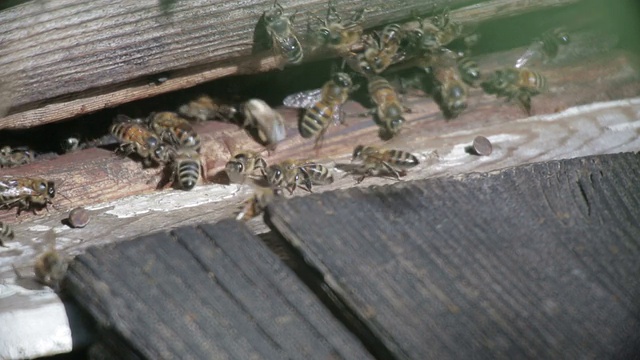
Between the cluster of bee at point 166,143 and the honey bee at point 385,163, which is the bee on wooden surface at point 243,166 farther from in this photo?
the honey bee at point 385,163

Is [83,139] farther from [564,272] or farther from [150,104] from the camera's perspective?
[564,272]

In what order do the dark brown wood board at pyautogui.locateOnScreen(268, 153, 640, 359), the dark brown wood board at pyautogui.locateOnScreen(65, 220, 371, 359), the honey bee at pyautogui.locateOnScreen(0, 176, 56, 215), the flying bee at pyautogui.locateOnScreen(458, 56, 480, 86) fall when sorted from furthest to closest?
the flying bee at pyautogui.locateOnScreen(458, 56, 480, 86)
the honey bee at pyautogui.locateOnScreen(0, 176, 56, 215)
the dark brown wood board at pyautogui.locateOnScreen(268, 153, 640, 359)
the dark brown wood board at pyautogui.locateOnScreen(65, 220, 371, 359)

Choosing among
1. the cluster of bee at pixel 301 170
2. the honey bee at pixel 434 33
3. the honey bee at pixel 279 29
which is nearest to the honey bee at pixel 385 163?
the cluster of bee at pixel 301 170

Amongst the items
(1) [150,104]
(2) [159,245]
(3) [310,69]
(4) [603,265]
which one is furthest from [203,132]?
(4) [603,265]

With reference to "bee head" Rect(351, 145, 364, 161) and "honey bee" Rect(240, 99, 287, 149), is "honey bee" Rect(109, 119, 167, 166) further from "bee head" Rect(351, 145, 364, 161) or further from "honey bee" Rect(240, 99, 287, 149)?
"bee head" Rect(351, 145, 364, 161)

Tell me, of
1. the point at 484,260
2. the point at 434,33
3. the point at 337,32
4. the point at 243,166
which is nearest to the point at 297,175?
the point at 243,166

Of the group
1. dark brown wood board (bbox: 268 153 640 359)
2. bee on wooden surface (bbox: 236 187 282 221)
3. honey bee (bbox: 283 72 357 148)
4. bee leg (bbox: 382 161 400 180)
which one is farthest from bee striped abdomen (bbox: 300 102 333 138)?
dark brown wood board (bbox: 268 153 640 359)
